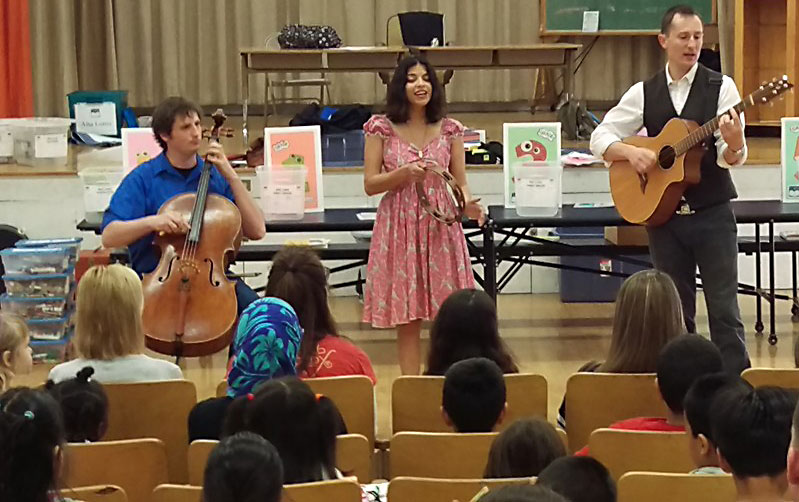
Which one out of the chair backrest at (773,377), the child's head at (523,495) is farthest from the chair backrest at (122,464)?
the chair backrest at (773,377)

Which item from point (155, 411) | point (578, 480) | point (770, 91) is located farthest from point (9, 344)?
point (770, 91)

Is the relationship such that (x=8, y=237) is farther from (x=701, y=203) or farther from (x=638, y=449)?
(x=638, y=449)

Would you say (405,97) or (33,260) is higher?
(405,97)

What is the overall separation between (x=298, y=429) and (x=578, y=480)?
60 cm

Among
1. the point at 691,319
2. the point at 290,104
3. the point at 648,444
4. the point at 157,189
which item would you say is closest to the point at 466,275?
the point at 691,319

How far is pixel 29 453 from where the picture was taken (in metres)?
2.18

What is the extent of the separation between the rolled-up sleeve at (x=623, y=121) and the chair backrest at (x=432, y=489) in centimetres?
254

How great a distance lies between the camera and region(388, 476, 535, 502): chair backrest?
2385mm

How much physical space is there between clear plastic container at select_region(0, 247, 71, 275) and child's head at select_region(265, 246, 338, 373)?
234 centimetres

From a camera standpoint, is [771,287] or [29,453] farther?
[771,287]

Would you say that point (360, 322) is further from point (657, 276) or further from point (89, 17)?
point (89, 17)

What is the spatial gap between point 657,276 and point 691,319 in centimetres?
123

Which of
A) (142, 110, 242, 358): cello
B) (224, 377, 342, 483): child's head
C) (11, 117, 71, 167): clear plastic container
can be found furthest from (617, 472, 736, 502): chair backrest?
(11, 117, 71, 167): clear plastic container

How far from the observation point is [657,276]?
348cm
